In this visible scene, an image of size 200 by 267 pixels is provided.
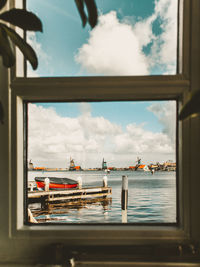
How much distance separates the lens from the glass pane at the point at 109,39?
4.04 ft

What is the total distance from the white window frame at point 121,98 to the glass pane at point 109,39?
202 mm

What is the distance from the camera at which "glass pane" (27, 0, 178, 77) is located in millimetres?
1231

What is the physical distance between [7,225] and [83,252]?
316mm

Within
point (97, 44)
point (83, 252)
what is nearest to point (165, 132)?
point (97, 44)

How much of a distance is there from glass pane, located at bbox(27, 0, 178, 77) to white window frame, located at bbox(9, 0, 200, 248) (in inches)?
7.9

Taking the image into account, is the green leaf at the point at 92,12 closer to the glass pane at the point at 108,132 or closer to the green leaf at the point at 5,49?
the green leaf at the point at 5,49

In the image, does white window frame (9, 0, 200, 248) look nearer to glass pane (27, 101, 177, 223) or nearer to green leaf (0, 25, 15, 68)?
glass pane (27, 101, 177, 223)

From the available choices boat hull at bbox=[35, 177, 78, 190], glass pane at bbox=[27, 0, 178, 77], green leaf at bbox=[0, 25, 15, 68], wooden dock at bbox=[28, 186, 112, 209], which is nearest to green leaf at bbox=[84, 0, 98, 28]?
green leaf at bbox=[0, 25, 15, 68]

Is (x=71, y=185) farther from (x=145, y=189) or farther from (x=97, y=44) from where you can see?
(x=97, y=44)

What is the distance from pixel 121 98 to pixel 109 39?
41 cm

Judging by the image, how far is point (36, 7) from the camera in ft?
4.01

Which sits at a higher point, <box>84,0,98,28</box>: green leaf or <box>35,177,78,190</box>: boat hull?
<box>84,0,98,28</box>: green leaf

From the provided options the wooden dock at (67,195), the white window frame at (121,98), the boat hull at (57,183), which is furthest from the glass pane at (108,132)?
the boat hull at (57,183)

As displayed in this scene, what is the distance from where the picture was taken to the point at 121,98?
1.04 meters
